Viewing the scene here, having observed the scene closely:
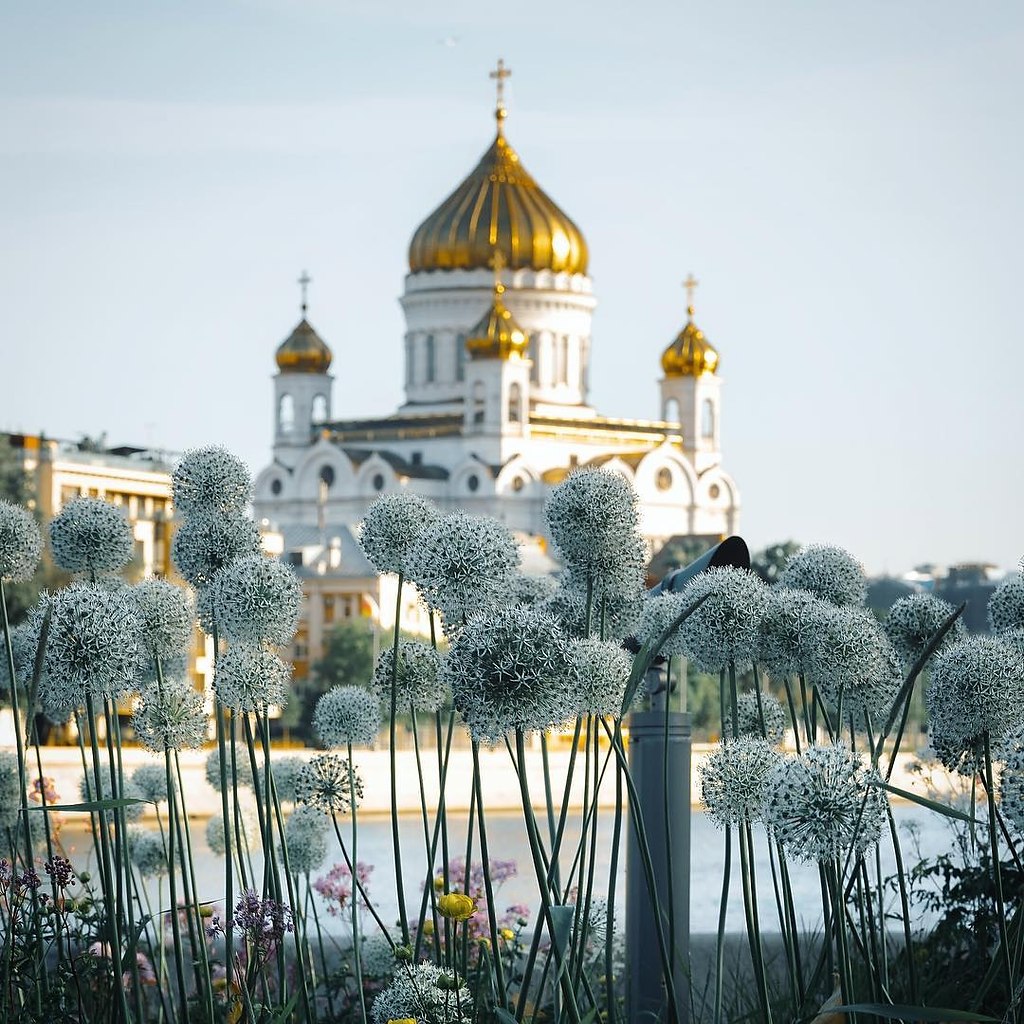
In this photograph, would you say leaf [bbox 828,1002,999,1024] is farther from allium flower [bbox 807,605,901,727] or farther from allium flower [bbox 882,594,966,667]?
allium flower [bbox 882,594,966,667]

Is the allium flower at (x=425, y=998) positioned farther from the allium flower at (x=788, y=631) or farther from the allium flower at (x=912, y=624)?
the allium flower at (x=912, y=624)

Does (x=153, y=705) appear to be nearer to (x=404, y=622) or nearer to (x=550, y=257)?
(x=404, y=622)

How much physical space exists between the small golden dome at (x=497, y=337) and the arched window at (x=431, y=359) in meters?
3.67

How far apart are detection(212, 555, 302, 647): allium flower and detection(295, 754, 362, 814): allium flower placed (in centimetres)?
52

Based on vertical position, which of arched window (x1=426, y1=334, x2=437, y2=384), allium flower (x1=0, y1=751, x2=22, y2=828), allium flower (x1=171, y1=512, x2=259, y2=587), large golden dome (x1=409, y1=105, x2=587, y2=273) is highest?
large golden dome (x1=409, y1=105, x2=587, y2=273)

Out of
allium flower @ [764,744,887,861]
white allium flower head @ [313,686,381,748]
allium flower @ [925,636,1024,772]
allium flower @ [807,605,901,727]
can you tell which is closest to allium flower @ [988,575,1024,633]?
allium flower @ [807,605,901,727]

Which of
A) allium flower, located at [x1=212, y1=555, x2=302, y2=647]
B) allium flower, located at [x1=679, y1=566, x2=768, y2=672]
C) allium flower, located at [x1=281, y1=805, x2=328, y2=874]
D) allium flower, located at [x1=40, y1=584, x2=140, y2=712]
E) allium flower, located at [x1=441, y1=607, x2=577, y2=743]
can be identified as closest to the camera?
allium flower, located at [x1=441, y1=607, x2=577, y2=743]

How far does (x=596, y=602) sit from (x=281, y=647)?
0.60m

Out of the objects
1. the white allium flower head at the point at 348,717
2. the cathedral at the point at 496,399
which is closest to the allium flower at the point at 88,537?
the white allium flower head at the point at 348,717

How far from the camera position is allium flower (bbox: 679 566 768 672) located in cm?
371

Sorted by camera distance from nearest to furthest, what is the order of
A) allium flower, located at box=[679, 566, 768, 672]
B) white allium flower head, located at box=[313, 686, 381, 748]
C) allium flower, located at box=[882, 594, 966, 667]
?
allium flower, located at box=[679, 566, 768, 672], white allium flower head, located at box=[313, 686, 381, 748], allium flower, located at box=[882, 594, 966, 667]

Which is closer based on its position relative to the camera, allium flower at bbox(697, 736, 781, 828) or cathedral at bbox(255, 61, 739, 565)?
allium flower at bbox(697, 736, 781, 828)

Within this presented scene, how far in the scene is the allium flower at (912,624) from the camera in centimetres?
454

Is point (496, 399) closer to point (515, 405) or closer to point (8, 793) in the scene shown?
point (515, 405)
